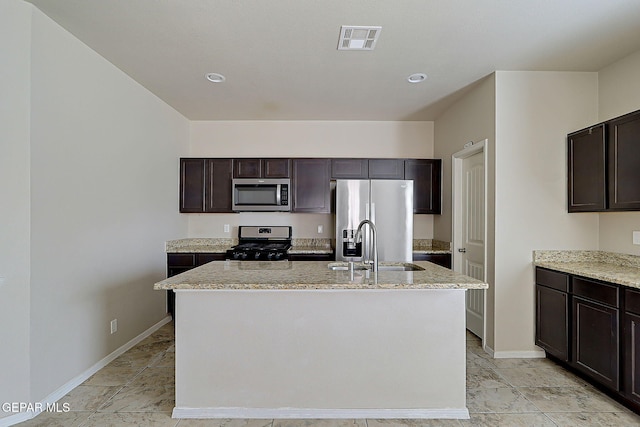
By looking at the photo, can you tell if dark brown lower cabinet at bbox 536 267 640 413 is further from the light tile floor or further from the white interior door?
the white interior door

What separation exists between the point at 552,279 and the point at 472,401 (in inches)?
51.0

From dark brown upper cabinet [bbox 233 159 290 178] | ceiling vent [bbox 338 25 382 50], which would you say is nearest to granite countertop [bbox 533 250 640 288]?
ceiling vent [bbox 338 25 382 50]

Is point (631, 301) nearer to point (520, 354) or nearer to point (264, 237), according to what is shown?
point (520, 354)

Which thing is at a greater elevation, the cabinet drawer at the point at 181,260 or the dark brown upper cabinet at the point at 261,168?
the dark brown upper cabinet at the point at 261,168

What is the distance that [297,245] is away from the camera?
470 centimetres

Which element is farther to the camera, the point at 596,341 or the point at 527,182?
the point at 527,182

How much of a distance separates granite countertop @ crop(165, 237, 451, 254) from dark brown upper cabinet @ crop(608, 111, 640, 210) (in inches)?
73.0

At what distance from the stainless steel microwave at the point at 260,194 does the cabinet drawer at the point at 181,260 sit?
0.83 meters

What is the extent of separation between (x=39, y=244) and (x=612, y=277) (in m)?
3.91

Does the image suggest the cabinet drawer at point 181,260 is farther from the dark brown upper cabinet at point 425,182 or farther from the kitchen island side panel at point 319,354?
the dark brown upper cabinet at point 425,182

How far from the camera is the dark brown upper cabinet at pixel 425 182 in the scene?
445cm

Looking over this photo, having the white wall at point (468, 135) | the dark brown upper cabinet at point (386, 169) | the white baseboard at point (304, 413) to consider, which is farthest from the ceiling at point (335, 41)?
the white baseboard at point (304, 413)

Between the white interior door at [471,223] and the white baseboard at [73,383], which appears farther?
the white interior door at [471,223]

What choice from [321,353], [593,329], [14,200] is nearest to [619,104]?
[593,329]
